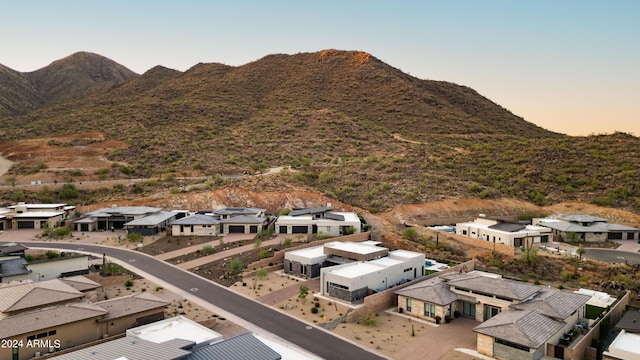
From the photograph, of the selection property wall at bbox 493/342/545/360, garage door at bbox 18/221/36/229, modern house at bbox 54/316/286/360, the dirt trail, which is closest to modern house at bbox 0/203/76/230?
garage door at bbox 18/221/36/229

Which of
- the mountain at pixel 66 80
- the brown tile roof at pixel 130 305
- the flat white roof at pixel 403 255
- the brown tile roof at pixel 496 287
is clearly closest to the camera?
the brown tile roof at pixel 130 305

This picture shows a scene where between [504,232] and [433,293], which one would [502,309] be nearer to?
[433,293]

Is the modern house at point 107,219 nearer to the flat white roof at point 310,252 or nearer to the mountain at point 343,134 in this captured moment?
the mountain at point 343,134

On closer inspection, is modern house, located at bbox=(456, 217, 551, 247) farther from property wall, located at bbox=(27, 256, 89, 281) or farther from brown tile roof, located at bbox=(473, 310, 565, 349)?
property wall, located at bbox=(27, 256, 89, 281)

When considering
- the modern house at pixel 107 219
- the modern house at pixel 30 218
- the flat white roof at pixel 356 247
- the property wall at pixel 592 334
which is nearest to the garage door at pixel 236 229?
the modern house at pixel 107 219

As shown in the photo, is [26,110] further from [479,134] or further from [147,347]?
[147,347]

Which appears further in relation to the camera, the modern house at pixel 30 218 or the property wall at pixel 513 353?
the modern house at pixel 30 218

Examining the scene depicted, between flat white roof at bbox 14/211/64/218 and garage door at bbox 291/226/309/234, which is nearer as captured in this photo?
garage door at bbox 291/226/309/234
